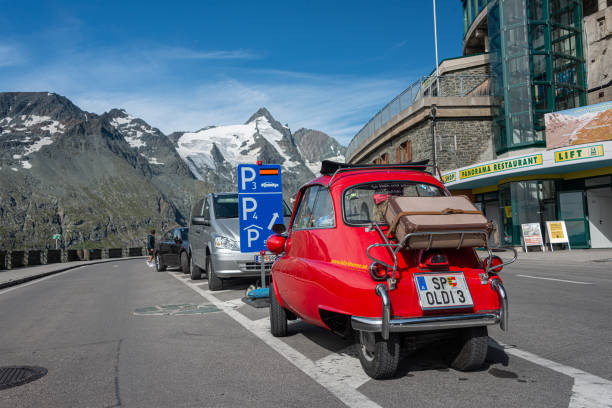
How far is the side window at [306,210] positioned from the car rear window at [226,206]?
5.75 metres

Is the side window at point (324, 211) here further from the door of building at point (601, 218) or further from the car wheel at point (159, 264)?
the door of building at point (601, 218)

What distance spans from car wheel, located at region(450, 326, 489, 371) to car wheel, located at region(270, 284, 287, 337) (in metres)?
2.15

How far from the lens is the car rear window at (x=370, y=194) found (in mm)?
4602

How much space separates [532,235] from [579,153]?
372 cm

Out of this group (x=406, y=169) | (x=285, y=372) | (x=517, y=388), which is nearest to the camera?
(x=517, y=388)

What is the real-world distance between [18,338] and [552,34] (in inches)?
1163

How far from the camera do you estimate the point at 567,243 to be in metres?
21.9

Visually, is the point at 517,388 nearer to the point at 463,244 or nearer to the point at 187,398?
A: the point at 463,244

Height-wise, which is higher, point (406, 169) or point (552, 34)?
point (552, 34)

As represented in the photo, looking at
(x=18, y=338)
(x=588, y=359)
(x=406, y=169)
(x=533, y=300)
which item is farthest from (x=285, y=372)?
(x=533, y=300)

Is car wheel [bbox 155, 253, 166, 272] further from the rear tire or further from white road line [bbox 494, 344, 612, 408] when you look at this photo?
white road line [bbox 494, 344, 612, 408]

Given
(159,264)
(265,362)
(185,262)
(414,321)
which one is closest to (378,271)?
(414,321)

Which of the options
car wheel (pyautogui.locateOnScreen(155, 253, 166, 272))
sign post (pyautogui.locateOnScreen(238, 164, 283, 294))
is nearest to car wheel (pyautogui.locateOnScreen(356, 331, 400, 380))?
sign post (pyautogui.locateOnScreen(238, 164, 283, 294))

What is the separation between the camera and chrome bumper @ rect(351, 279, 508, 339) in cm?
375
